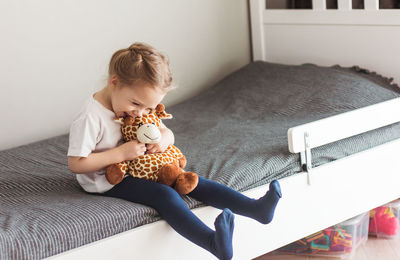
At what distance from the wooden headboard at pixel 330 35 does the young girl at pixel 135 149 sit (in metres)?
1.10

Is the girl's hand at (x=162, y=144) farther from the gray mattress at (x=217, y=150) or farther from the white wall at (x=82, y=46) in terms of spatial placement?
the white wall at (x=82, y=46)

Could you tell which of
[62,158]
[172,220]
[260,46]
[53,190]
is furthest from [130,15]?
Answer: [172,220]

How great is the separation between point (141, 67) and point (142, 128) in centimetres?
18

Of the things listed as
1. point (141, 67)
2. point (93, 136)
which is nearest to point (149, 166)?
point (93, 136)

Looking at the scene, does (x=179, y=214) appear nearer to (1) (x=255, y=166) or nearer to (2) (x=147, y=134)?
(2) (x=147, y=134)

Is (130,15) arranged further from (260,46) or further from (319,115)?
(319,115)

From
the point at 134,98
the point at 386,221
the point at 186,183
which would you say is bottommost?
the point at 386,221

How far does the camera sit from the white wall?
92.9 inches

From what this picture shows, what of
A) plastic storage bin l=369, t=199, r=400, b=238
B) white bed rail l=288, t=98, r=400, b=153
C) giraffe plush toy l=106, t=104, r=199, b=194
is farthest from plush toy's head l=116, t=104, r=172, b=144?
plastic storage bin l=369, t=199, r=400, b=238

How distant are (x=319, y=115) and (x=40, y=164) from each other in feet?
3.32

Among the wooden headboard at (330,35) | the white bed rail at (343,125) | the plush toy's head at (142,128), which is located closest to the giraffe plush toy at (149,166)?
the plush toy's head at (142,128)

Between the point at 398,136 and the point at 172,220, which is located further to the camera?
the point at 398,136

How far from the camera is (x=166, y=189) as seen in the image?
5.04ft

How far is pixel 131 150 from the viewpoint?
1593 mm
